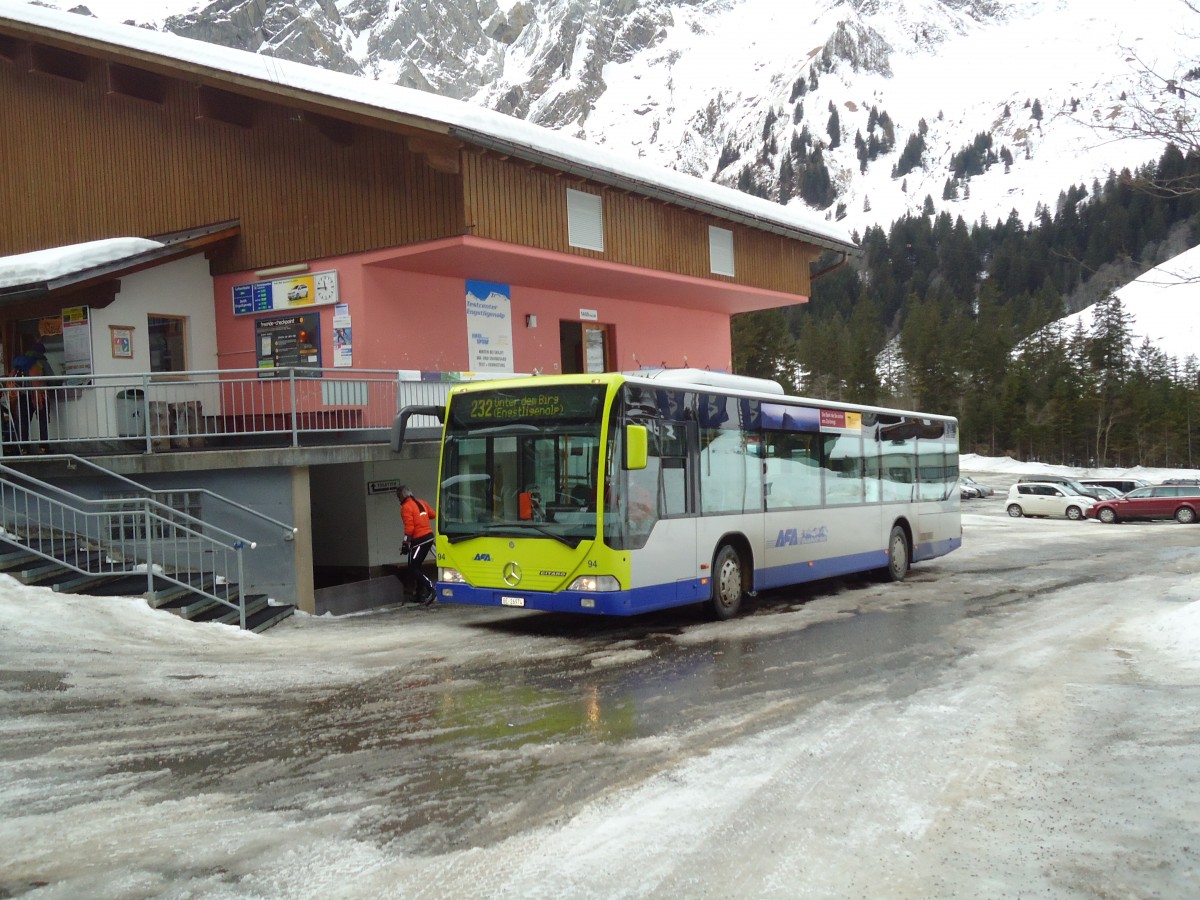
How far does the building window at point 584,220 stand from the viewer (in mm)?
19266

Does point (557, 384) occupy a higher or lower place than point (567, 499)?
higher

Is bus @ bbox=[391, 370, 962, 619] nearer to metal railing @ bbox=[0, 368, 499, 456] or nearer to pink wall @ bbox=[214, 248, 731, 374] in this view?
metal railing @ bbox=[0, 368, 499, 456]

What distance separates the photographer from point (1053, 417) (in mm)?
99938

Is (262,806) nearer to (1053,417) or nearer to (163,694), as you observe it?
(163,694)

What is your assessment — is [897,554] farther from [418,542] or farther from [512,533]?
[512,533]

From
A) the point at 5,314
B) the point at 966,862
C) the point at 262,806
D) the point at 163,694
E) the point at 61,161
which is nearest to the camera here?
the point at 966,862

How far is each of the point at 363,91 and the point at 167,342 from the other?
222 inches

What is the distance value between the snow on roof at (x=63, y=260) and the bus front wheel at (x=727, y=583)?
33.8 ft

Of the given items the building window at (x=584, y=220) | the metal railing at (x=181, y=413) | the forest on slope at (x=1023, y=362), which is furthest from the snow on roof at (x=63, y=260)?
the forest on slope at (x=1023, y=362)

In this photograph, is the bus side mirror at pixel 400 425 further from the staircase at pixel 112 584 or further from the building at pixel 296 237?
the staircase at pixel 112 584

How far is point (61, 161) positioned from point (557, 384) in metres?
14.5

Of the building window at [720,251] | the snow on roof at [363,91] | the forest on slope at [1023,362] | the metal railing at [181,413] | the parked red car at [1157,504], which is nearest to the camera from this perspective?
the metal railing at [181,413]

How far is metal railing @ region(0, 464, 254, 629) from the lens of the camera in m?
11.9

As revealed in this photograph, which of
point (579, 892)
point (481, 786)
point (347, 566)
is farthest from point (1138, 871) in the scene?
point (347, 566)
